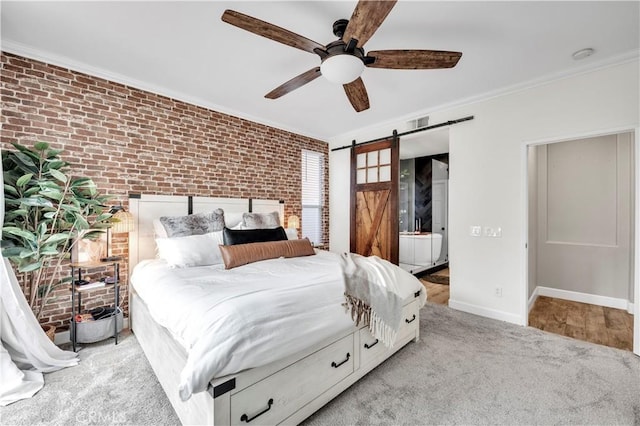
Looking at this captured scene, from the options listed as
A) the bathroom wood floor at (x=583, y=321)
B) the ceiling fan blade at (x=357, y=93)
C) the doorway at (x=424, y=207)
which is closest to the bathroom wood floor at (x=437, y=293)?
the bathroom wood floor at (x=583, y=321)

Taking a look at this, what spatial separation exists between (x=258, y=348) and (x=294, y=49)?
2.44m

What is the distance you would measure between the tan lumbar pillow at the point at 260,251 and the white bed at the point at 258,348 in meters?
0.15

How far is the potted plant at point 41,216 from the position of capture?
2.26 metres

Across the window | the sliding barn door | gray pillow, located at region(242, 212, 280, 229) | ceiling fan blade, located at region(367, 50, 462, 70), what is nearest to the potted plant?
gray pillow, located at region(242, 212, 280, 229)

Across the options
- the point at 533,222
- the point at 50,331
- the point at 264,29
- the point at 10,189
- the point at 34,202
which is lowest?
the point at 50,331

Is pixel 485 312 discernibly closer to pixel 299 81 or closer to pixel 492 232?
pixel 492 232

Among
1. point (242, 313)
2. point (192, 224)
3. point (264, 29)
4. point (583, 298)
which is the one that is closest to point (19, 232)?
point (192, 224)

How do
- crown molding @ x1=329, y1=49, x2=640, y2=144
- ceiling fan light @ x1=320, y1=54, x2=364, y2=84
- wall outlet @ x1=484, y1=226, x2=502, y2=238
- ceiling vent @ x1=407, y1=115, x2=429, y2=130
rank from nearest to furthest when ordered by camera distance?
1. ceiling fan light @ x1=320, y1=54, x2=364, y2=84
2. crown molding @ x1=329, y1=49, x2=640, y2=144
3. wall outlet @ x1=484, y1=226, x2=502, y2=238
4. ceiling vent @ x1=407, y1=115, x2=429, y2=130

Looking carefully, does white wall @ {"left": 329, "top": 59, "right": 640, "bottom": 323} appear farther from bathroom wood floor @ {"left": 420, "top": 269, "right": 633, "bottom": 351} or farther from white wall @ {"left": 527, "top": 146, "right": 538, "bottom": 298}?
white wall @ {"left": 527, "top": 146, "right": 538, "bottom": 298}

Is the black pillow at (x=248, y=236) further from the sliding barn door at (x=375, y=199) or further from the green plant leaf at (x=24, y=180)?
the sliding barn door at (x=375, y=199)

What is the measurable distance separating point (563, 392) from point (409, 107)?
11.1ft

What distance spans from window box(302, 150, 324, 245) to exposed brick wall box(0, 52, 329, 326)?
805 millimetres

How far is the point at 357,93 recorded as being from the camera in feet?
8.41

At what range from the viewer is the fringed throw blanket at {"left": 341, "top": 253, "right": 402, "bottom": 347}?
2.02 metres
